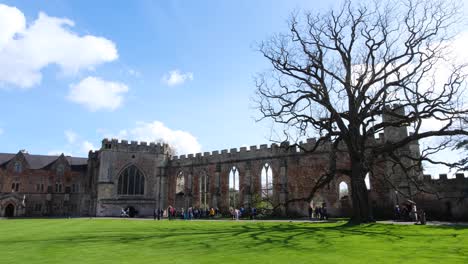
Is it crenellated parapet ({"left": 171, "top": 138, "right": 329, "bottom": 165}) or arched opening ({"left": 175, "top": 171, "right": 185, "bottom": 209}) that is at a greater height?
crenellated parapet ({"left": 171, "top": 138, "right": 329, "bottom": 165})

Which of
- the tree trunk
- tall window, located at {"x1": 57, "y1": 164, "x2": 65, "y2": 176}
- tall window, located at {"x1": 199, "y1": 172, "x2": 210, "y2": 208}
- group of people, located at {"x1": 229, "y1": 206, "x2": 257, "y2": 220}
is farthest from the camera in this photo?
tall window, located at {"x1": 57, "y1": 164, "x2": 65, "y2": 176}

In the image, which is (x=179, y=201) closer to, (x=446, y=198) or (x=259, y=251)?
(x=446, y=198)

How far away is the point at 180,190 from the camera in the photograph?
41000 millimetres

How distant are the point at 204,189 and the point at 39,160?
2891cm

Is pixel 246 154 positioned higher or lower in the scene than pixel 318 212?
A: higher

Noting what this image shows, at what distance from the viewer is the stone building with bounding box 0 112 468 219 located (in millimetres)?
25906

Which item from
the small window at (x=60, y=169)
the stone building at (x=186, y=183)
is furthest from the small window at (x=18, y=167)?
the small window at (x=60, y=169)

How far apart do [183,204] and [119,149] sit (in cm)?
1012

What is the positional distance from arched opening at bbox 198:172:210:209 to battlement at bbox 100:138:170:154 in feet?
24.8

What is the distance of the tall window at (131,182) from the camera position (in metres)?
40.7

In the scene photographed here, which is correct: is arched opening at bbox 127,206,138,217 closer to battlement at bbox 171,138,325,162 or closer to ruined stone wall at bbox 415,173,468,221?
battlement at bbox 171,138,325,162

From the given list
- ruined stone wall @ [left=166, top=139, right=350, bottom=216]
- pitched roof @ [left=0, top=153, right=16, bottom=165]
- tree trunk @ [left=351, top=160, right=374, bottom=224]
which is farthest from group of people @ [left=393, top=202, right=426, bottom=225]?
pitched roof @ [left=0, top=153, right=16, bottom=165]

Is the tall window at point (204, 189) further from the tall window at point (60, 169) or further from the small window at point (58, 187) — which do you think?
the tall window at point (60, 169)

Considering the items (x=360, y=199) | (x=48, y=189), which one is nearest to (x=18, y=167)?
(x=48, y=189)
